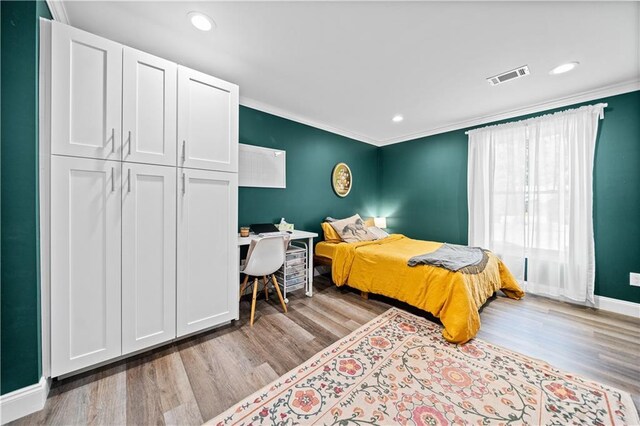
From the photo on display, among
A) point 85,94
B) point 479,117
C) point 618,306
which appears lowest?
point 618,306

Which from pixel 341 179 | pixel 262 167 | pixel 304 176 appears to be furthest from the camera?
pixel 341 179

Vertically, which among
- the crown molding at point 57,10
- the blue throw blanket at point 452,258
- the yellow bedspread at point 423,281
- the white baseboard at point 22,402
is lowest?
the white baseboard at point 22,402

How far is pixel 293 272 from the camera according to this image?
2.85 meters

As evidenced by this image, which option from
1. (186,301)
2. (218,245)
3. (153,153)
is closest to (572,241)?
(218,245)

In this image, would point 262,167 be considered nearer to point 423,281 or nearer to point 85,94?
point 85,94

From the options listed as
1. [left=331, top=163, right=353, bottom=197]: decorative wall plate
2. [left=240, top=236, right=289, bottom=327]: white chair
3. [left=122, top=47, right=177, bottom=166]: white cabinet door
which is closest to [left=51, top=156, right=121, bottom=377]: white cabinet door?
[left=122, top=47, right=177, bottom=166]: white cabinet door

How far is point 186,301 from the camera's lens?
1.91m

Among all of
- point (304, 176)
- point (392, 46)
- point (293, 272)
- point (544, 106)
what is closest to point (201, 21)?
point (392, 46)

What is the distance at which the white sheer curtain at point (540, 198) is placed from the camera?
273cm

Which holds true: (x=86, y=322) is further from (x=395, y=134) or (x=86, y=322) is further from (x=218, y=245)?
(x=395, y=134)

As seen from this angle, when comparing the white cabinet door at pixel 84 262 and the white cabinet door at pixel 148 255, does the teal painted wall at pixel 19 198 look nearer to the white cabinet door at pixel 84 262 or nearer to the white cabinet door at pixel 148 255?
the white cabinet door at pixel 84 262

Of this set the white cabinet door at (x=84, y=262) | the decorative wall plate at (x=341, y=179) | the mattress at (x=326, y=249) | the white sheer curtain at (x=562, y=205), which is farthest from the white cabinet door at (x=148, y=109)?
the white sheer curtain at (x=562, y=205)

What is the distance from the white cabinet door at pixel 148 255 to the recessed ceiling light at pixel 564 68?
365 cm

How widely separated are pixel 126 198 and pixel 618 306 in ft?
16.2
